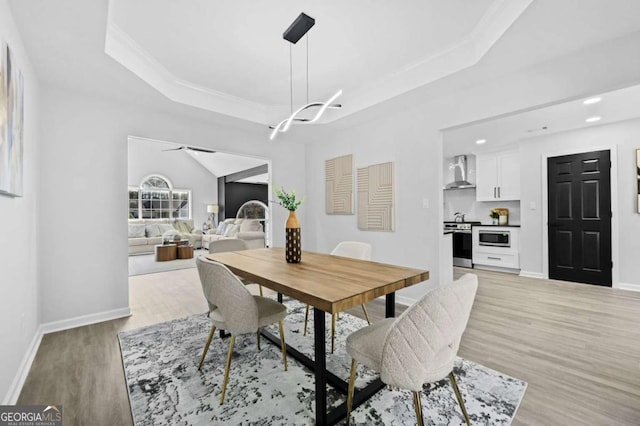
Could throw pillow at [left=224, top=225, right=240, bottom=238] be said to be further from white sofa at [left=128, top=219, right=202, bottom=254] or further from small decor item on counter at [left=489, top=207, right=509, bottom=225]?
small decor item on counter at [left=489, top=207, right=509, bottom=225]

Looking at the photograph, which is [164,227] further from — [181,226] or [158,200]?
[158,200]

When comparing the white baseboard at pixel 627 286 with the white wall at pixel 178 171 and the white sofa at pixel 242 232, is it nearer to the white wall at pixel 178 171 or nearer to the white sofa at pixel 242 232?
the white sofa at pixel 242 232

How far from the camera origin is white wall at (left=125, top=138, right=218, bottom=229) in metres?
9.11

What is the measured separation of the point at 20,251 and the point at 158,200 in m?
8.56

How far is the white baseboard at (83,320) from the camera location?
265 cm

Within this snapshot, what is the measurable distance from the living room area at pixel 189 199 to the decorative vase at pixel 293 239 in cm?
533

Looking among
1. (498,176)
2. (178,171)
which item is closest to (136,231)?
(178,171)

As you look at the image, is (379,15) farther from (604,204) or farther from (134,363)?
(604,204)

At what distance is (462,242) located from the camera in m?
5.74

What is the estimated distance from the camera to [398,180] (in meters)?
3.51

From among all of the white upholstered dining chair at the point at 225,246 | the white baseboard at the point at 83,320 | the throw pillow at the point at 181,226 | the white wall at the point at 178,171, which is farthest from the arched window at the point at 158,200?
the white upholstered dining chair at the point at 225,246

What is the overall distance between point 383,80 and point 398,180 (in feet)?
3.87

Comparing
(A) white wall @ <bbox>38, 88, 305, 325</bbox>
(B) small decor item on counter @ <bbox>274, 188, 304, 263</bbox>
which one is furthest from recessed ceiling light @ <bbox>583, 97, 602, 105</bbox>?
(A) white wall @ <bbox>38, 88, 305, 325</bbox>

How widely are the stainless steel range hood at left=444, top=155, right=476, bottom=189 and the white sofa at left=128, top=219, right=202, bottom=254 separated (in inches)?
279
